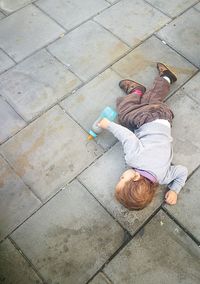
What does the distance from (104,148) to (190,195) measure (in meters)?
1.00

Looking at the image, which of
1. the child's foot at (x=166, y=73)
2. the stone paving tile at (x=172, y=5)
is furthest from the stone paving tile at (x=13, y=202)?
the stone paving tile at (x=172, y=5)

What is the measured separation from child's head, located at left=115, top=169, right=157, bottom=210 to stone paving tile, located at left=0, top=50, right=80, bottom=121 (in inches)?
53.4

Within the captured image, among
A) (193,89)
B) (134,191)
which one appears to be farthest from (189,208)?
(193,89)

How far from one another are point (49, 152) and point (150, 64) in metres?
1.68

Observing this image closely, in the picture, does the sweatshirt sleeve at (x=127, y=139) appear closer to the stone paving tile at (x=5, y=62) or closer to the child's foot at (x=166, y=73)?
the child's foot at (x=166, y=73)

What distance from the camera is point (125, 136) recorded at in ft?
10.0

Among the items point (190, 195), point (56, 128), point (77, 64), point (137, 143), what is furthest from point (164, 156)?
point (77, 64)

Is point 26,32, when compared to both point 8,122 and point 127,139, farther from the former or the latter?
point 127,139

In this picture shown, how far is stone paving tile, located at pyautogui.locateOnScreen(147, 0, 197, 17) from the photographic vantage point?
14.3 feet

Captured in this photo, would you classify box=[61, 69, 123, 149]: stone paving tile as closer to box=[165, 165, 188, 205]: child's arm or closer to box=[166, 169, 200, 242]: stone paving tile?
box=[165, 165, 188, 205]: child's arm

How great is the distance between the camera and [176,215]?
3.01m


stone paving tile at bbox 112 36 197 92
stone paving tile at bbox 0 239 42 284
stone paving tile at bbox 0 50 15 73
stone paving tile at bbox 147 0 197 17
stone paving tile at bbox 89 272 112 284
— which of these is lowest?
stone paving tile at bbox 0 239 42 284

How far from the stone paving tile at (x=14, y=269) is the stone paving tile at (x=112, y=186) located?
890 millimetres

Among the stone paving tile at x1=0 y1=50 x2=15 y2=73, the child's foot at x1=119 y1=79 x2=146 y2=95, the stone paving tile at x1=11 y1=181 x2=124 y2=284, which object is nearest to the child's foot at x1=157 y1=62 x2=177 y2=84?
the child's foot at x1=119 y1=79 x2=146 y2=95
